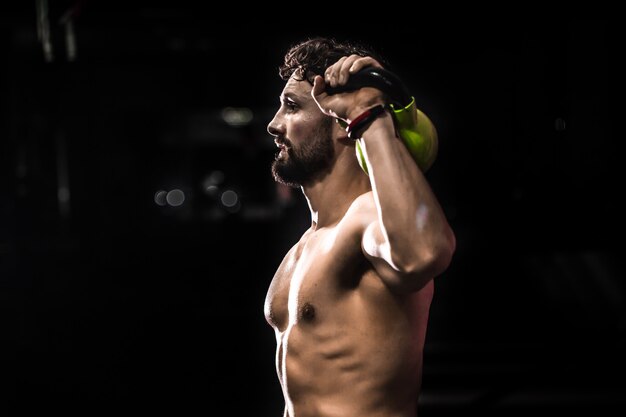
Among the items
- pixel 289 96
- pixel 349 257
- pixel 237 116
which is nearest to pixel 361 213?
pixel 349 257

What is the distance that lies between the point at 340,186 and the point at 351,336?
34 cm

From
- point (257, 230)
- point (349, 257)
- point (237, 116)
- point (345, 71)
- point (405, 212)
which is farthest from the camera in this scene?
point (237, 116)

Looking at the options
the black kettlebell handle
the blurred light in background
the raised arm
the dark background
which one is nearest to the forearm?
the raised arm

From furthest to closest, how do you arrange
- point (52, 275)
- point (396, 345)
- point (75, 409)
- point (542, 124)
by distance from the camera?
1. point (542, 124)
2. point (52, 275)
3. point (75, 409)
4. point (396, 345)

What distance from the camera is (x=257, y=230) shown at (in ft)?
19.7

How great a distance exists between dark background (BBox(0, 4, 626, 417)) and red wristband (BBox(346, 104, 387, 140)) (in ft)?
11.3

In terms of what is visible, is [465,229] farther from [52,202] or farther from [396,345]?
[396,345]

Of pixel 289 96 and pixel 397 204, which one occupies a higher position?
pixel 289 96

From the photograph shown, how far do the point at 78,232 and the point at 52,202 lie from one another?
36cm

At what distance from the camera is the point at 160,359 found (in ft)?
17.4

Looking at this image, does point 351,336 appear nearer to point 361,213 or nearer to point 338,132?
point 361,213

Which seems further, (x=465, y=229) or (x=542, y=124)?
(x=465, y=229)

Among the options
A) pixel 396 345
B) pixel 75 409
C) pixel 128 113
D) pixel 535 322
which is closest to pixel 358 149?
pixel 396 345

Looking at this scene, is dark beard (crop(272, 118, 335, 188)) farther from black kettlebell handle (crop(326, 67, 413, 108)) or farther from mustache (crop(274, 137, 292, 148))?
black kettlebell handle (crop(326, 67, 413, 108))
